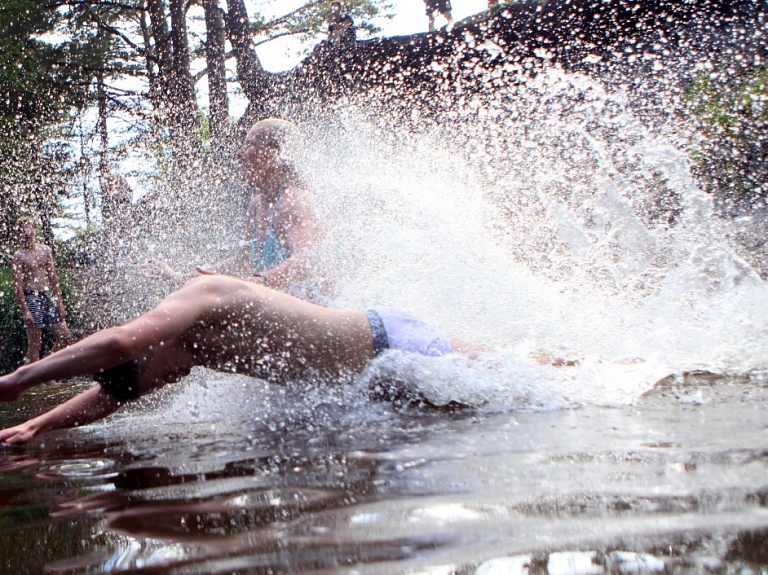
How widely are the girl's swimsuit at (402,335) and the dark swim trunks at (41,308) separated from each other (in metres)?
6.77

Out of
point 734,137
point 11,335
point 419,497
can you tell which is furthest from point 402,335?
point 11,335

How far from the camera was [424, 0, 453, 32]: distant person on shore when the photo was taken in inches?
447

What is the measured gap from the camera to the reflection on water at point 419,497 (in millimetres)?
1161

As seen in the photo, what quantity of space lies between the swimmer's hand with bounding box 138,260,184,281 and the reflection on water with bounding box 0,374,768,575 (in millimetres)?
1678

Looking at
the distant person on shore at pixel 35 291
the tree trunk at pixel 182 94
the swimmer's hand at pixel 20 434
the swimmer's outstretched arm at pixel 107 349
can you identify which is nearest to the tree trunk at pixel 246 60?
the tree trunk at pixel 182 94

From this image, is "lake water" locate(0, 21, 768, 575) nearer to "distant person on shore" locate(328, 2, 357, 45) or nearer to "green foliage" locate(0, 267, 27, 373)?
"green foliage" locate(0, 267, 27, 373)

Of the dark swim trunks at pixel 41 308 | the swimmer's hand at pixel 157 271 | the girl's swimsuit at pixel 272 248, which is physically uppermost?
the girl's swimsuit at pixel 272 248

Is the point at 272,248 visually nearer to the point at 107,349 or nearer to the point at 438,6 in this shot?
the point at 107,349

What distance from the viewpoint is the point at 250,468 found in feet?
6.62

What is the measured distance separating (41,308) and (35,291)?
194 mm

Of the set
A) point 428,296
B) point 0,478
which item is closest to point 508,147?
point 428,296

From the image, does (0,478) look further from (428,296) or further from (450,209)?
(450,209)

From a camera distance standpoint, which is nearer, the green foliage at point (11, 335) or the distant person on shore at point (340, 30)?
the green foliage at point (11, 335)

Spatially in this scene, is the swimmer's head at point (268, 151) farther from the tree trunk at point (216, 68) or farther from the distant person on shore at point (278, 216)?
the tree trunk at point (216, 68)
